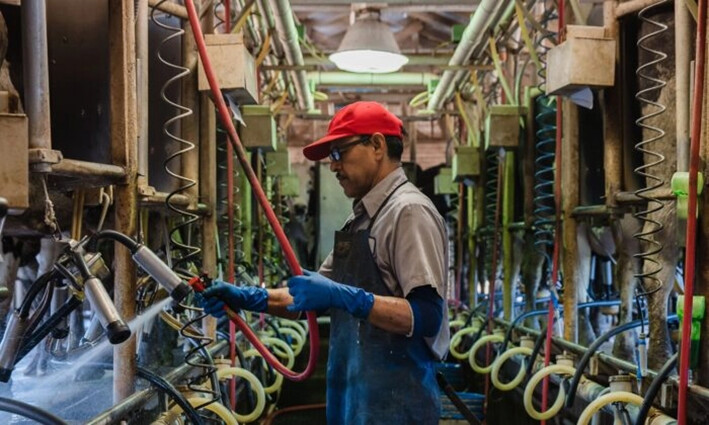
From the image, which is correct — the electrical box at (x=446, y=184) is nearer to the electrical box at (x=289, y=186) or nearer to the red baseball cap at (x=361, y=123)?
the electrical box at (x=289, y=186)

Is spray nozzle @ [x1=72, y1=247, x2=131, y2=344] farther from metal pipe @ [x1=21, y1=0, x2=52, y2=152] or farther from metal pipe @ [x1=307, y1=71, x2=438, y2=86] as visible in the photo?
metal pipe @ [x1=307, y1=71, x2=438, y2=86]

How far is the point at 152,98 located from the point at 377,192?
1901 millimetres

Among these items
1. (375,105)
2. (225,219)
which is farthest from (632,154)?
(225,219)

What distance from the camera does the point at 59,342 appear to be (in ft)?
11.1

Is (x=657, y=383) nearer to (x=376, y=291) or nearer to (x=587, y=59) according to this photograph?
(x=376, y=291)

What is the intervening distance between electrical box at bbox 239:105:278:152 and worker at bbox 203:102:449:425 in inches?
134

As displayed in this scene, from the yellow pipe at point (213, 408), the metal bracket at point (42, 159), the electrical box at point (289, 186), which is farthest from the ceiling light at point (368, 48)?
the metal bracket at point (42, 159)

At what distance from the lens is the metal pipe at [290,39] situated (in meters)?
5.94

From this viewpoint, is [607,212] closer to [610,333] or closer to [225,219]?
[610,333]

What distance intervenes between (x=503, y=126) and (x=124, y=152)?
3921mm

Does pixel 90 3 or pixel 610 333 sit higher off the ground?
pixel 90 3

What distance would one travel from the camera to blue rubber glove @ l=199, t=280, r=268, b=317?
2586mm

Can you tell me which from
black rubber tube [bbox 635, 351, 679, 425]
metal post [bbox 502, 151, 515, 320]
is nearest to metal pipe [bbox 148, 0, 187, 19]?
black rubber tube [bbox 635, 351, 679, 425]

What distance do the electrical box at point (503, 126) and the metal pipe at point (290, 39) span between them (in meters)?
1.70
